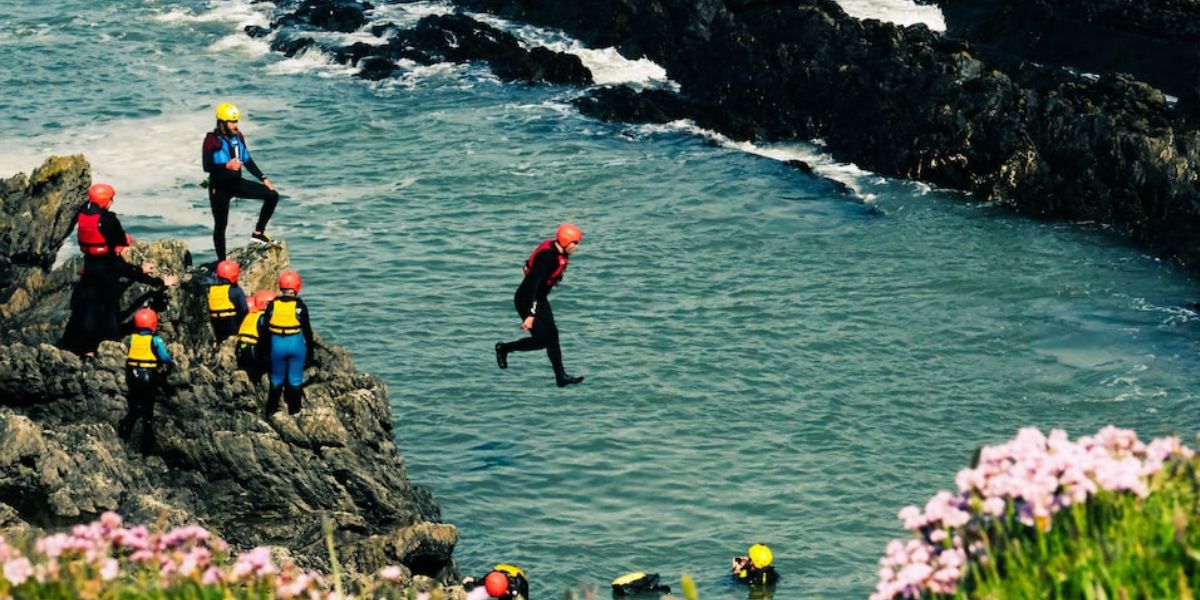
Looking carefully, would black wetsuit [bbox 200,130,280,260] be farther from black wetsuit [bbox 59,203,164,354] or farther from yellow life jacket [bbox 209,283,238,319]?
yellow life jacket [bbox 209,283,238,319]

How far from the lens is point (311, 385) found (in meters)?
25.2

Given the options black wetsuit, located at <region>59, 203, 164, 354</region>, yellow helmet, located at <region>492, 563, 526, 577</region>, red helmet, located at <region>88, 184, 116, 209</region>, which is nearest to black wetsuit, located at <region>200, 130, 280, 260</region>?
red helmet, located at <region>88, 184, 116, 209</region>

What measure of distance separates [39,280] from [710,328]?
1518 cm

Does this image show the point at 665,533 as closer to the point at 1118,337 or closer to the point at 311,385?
the point at 311,385

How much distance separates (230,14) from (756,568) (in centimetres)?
5185

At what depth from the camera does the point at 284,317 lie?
75.9 feet

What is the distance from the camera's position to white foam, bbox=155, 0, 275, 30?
70.6m

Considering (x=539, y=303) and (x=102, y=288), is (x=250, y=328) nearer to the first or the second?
(x=102, y=288)

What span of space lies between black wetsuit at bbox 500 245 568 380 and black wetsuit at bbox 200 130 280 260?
17.0 feet

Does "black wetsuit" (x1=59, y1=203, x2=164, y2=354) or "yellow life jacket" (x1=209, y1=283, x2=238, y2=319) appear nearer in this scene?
"yellow life jacket" (x1=209, y1=283, x2=238, y2=319)

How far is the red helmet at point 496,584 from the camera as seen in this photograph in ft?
77.7

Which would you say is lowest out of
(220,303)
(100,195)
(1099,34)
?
(220,303)

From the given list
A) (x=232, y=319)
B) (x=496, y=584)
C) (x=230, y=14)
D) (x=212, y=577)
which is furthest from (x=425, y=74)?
(x=212, y=577)

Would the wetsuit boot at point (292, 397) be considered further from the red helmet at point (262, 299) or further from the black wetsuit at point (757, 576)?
the black wetsuit at point (757, 576)
